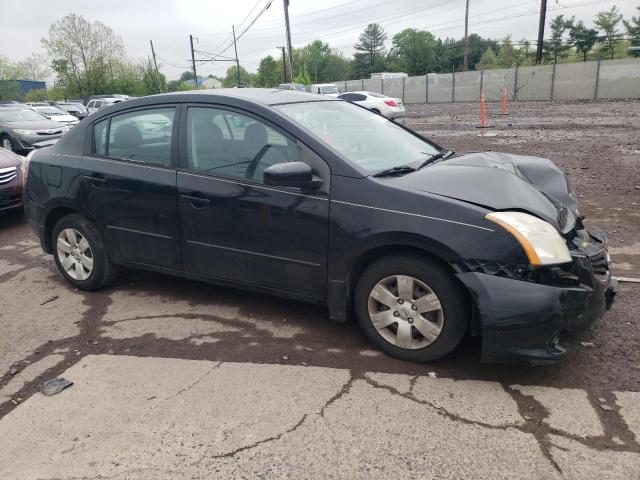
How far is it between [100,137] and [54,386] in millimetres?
2160

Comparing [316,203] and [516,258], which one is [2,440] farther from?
[516,258]

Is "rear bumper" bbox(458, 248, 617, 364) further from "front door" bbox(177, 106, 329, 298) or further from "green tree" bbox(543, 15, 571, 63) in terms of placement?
"green tree" bbox(543, 15, 571, 63)

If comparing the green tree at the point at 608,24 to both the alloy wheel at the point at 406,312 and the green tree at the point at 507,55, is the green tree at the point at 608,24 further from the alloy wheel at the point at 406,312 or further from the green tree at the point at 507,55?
the alloy wheel at the point at 406,312

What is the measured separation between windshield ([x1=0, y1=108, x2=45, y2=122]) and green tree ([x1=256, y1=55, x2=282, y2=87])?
74.2 metres

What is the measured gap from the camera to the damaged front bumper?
2814 mm

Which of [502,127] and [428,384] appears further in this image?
[502,127]

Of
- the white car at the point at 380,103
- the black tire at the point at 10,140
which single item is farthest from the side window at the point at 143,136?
the white car at the point at 380,103

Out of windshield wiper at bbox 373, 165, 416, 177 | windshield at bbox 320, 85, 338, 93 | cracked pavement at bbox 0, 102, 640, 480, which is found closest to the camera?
cracked pavement at bbox 0, 102, 640, 480

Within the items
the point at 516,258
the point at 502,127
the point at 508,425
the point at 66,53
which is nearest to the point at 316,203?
the point at 516,258

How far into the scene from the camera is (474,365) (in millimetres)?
3268

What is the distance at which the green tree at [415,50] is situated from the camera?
82.4 metres

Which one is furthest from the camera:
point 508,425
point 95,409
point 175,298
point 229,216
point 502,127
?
point 502,127

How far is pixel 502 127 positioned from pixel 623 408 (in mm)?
15539

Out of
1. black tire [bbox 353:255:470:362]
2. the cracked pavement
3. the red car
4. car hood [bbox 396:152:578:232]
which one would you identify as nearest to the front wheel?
the red car
